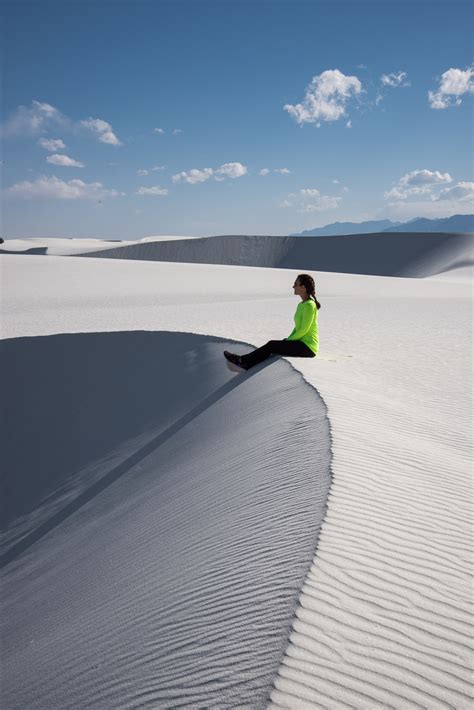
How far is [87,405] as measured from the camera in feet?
37.8

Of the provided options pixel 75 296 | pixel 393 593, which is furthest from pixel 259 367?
pixel 75 296

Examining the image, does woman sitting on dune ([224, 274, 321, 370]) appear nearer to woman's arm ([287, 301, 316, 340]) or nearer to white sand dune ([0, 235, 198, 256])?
woman's arm ([287, 301, 316, 340])

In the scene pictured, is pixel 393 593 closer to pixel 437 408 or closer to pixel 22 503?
pixel 437 408

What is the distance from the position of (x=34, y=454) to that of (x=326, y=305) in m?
14.8

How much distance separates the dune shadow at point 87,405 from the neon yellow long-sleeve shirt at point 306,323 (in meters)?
0.96

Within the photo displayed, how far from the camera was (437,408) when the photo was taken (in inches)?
305

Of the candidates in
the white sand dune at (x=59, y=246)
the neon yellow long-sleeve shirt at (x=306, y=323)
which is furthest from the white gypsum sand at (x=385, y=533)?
the white sand dune at (x=59, y=246)

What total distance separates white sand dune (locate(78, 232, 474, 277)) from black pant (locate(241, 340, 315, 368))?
56.5m

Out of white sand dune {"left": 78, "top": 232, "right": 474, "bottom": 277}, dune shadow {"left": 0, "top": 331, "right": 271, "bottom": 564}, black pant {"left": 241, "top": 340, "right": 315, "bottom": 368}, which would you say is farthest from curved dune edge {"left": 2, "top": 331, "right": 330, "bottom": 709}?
white sand dune {"left": 78, "top": 232, "right": 474, "bottom": 277}

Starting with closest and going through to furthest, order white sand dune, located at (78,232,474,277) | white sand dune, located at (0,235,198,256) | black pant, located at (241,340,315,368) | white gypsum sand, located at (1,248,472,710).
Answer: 1. white gypsum sand, located at (1,248,472,710)
2. black pant, located at (241,340,315,368)
3. white sand dune, located at (78,232,474,277)
4. white sand dune, located at (0,235,198,256)

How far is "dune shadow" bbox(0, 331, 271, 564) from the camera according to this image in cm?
825

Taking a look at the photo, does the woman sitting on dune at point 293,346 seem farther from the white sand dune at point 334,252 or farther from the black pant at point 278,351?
the white sand dune at point 334,252

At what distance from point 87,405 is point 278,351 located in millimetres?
4707

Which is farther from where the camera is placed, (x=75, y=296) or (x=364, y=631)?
(x=75, y=296)
